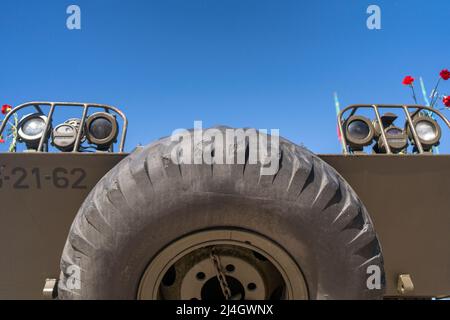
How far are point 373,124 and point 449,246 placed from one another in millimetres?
1126

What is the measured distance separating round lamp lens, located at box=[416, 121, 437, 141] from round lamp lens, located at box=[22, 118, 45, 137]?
10.1 ft

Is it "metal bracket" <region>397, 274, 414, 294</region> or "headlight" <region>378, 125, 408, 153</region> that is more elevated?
"headlight" <region>378, 125, 408, 153</region>

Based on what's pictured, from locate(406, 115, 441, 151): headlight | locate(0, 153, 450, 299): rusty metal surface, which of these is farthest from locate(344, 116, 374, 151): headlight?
locate(0, 153, 450, 299): rusty metal surface

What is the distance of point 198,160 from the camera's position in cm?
189

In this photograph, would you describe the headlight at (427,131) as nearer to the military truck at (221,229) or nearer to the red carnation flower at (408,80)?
the military truck at (221,229)

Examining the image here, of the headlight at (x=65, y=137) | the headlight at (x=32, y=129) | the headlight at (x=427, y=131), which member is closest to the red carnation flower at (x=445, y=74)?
the headlight at (x=427, y=131)

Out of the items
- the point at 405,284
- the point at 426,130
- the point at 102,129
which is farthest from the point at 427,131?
the point at 102,129

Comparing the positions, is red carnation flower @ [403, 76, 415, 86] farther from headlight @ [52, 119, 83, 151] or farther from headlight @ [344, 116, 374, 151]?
headlight @ [52, 119, 83, 151]

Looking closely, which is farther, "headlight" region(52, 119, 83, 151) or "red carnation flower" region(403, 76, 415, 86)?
"red carnation flower" region(403, 76, 415, 86)

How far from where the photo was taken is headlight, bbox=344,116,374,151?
10.4ft

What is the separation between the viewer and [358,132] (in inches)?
127

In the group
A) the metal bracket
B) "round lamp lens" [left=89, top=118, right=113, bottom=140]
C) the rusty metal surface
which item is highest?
"round lamp lens" [left=89, top=118, right=113, bottom=140]

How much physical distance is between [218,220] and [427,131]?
2.21 meters

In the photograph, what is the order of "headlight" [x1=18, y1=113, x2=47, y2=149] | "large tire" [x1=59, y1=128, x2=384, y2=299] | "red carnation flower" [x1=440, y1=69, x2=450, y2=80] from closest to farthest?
"large tire" [x1=59, y1=128, x2=384, y2=299] < "headlight" [x1=18, y1=113, x2=47, y2=149] < "red carnation flower" [x1=440, y1=69, x2=450, y2=80]
